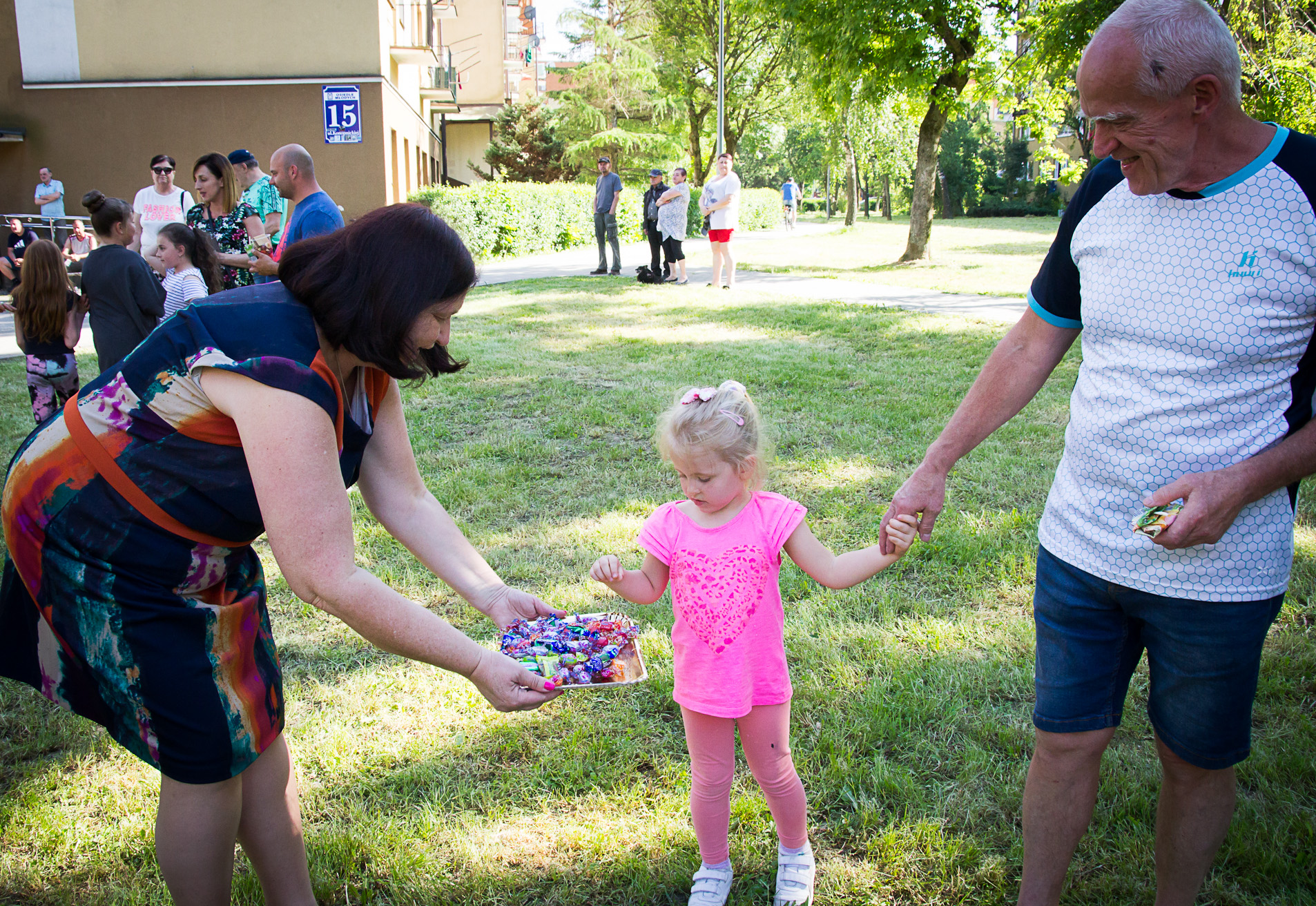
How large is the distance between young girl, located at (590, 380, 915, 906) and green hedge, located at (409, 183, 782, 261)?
15829 mm

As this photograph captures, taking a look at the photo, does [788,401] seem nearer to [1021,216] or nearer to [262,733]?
[262,733]

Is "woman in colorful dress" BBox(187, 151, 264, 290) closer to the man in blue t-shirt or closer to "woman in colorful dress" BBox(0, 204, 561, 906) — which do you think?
the man in blue t-shirt

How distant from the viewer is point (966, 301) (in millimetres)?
12469

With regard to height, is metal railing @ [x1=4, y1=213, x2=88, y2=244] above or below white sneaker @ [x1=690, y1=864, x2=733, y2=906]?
above

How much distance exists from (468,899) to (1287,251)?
2.48 m

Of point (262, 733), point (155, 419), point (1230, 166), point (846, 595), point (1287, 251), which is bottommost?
point (846, 595)


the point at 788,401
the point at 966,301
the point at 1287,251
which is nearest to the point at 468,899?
the point at 1287,251

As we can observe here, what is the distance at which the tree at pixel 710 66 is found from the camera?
37.0 meters

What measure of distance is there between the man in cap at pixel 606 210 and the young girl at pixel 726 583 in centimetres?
1363

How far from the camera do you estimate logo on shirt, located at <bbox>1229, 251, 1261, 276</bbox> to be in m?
1.82

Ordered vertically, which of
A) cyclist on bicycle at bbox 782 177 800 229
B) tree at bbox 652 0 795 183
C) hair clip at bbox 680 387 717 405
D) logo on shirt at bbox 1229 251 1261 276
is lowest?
hair clip at bbox 680 387 717 405

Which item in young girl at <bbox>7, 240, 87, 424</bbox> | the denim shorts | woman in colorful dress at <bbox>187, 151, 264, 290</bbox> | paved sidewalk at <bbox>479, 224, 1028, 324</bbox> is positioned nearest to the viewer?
the denim shorts

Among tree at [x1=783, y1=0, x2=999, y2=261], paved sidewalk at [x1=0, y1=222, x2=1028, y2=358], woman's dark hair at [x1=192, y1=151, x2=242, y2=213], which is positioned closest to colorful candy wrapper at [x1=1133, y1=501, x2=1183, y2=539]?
woman's dark hair at [x1=192, y1=151, x2=242, y2=213]

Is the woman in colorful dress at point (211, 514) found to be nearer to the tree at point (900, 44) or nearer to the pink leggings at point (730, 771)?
the pink leggings at point (730, 771)
